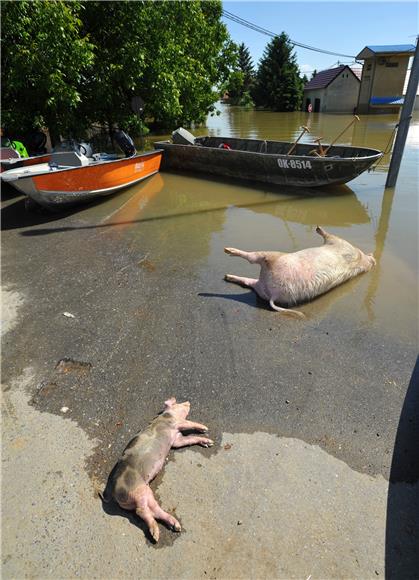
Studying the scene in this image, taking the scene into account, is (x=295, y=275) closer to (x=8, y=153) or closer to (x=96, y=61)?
(x=8, y=153)

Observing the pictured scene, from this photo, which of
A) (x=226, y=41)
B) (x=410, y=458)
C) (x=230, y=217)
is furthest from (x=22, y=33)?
(x=226, y=41)

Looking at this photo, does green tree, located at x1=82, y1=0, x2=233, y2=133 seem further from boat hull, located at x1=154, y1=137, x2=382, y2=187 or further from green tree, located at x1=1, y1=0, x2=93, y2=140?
boat hull, located at x1=154, y1=137, x2=382, y2=187

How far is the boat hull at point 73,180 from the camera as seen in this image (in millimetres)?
7500

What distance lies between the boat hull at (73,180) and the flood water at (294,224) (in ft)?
1.88

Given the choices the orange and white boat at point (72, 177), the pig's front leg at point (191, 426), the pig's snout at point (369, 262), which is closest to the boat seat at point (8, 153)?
the orange and white boat at point (72, 177)

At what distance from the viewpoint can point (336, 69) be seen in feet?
136

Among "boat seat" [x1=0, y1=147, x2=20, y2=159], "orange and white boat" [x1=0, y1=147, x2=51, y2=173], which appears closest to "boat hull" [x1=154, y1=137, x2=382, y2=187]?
"orange and white boat" [x1=0, y1=147, x2=51, y2=173]

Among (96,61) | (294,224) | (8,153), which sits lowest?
(294,224)

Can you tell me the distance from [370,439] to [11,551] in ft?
9.42

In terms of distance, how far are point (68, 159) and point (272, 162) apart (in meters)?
5.61

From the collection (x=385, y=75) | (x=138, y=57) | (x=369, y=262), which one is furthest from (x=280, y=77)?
(x=369, y=262)

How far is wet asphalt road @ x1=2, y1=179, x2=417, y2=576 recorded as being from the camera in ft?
10.7

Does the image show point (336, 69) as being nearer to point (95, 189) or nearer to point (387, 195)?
point (387, 195)

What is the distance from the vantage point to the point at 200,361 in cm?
405
